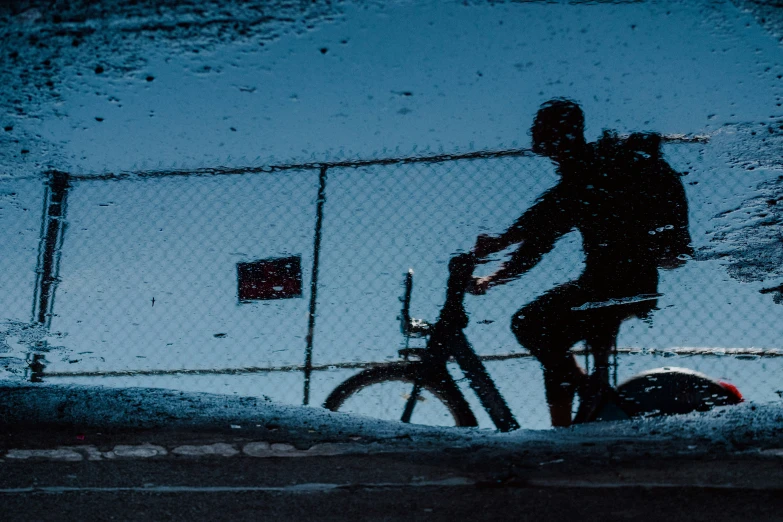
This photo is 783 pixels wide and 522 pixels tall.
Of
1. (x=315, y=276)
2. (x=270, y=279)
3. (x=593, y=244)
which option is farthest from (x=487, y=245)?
(x=270, y=279)

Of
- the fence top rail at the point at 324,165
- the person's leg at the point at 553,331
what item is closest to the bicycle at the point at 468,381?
the person's leg at the point at 553,331

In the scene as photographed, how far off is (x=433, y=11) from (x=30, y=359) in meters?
1.89

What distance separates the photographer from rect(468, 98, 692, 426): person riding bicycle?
181 centimetres

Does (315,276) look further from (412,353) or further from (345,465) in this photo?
(345,465)

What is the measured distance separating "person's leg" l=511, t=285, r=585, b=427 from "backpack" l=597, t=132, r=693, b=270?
35cm

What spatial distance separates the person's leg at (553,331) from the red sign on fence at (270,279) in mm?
870

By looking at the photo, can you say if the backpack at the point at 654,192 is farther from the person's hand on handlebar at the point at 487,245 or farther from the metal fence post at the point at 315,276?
the metal fence post at the point at 315,276

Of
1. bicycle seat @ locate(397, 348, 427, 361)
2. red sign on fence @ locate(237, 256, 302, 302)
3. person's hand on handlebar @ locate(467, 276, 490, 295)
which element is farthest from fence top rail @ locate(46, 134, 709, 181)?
bicycle seat @ locate(397, 348, 427, 361)

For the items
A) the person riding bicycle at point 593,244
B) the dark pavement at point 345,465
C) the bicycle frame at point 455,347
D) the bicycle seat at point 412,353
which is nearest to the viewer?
the dark pavement at point 345,465

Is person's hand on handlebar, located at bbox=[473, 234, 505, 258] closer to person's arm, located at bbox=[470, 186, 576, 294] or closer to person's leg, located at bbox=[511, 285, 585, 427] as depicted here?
person's arm, located at bbox=[470, 186, 576, 294]

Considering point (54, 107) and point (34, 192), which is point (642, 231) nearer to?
point (54, 107)

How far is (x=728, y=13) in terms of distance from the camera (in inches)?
61.9

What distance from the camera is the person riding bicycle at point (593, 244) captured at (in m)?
1.81

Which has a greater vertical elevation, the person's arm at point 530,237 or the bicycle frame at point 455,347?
the person's arm at point 530,237
